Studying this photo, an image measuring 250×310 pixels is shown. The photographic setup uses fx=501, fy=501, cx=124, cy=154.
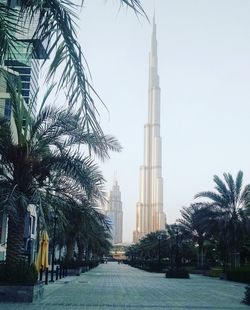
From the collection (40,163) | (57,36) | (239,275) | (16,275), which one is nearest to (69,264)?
(239,275)

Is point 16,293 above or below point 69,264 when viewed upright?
below

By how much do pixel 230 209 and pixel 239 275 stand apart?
6675 millimetres

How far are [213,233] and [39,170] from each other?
2802 centimetres

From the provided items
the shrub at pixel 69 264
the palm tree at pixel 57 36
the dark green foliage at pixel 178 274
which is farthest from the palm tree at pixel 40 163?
the dark green foliage at pixel 178 274

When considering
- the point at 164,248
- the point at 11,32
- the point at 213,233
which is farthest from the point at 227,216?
the point at 164,248

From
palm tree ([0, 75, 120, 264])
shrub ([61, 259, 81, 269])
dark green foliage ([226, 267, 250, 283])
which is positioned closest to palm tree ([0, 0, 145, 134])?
palm tree ([0, 75, 120, 264])

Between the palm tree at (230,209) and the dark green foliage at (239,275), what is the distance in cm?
255

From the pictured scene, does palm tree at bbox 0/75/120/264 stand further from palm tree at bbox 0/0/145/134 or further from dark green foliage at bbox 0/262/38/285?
palm tree at bbox 0/0/145/134

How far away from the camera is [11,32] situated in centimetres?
577

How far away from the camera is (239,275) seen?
36.5 meters

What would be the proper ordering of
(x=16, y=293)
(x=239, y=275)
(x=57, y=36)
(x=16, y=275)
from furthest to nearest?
(x=239, y=275) < (x=16, y=275) < (x=16, y=293) < (x=57, y=36)

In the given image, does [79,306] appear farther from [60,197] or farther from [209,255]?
[209,255]

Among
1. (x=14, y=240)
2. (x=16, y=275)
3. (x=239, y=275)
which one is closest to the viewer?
(x=16, y=275)

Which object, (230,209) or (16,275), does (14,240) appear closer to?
(16,275)
